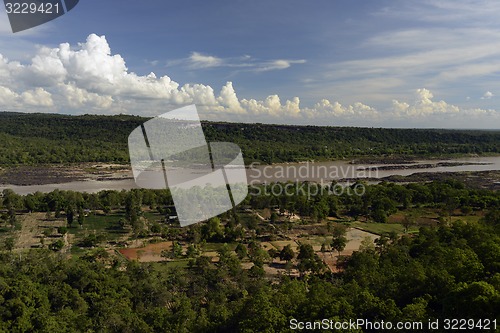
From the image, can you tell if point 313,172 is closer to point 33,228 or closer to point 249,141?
point 249,141

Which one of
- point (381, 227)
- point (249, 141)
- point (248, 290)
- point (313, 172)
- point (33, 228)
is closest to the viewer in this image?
point (248, 290)

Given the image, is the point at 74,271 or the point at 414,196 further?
the point at 414,196

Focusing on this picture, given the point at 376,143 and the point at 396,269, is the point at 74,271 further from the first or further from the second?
the point at 376,143

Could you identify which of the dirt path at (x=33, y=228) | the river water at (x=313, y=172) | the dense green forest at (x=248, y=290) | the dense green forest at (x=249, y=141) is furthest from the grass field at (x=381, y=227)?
the dense green forest at (x=249, y=141)

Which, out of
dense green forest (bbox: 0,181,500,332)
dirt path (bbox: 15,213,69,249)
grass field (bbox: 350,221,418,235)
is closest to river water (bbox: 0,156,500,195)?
dirt path (bbox: 15,213,69,249)

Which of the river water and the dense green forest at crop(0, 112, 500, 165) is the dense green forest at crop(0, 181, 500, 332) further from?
the dense green forest at crop(0, 112, 500, 165)

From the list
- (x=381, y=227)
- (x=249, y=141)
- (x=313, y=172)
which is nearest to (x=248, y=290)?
(x=381, y=227)

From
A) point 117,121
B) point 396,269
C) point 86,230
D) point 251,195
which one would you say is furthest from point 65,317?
point 117,121

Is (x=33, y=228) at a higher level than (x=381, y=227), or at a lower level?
higher
